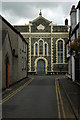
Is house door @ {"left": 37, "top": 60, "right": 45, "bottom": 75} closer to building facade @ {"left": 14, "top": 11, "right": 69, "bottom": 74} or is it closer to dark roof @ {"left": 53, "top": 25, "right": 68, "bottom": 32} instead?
building facade @ {"left": 14, "top": 11, "right": 69, "bottom": 74}

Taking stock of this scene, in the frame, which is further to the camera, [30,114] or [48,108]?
[48,108]

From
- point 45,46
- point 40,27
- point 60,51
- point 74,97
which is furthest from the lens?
point 40,27

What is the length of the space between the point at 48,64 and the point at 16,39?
896 inches

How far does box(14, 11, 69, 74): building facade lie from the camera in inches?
1854

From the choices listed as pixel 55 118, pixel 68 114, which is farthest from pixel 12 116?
pixel 68 114

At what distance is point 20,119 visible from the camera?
323 inches

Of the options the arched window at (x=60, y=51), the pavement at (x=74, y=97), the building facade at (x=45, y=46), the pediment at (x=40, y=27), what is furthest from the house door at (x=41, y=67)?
the pavement at (x=74, y=97)

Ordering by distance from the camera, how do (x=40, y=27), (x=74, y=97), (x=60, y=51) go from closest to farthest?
(x=74, y=97), (x=60, y=51), (x=40, y=27)

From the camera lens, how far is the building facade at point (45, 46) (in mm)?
47094

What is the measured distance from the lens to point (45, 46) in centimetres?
4778

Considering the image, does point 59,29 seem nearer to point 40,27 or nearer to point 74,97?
point 40,27

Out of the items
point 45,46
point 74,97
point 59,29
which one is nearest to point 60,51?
point 45,46

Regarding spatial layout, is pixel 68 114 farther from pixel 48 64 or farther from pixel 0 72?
pixel 48 64

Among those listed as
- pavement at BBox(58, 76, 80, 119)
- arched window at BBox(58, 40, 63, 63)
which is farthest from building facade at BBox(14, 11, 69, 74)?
pavement at BBox(58, 76, 80, 119)
